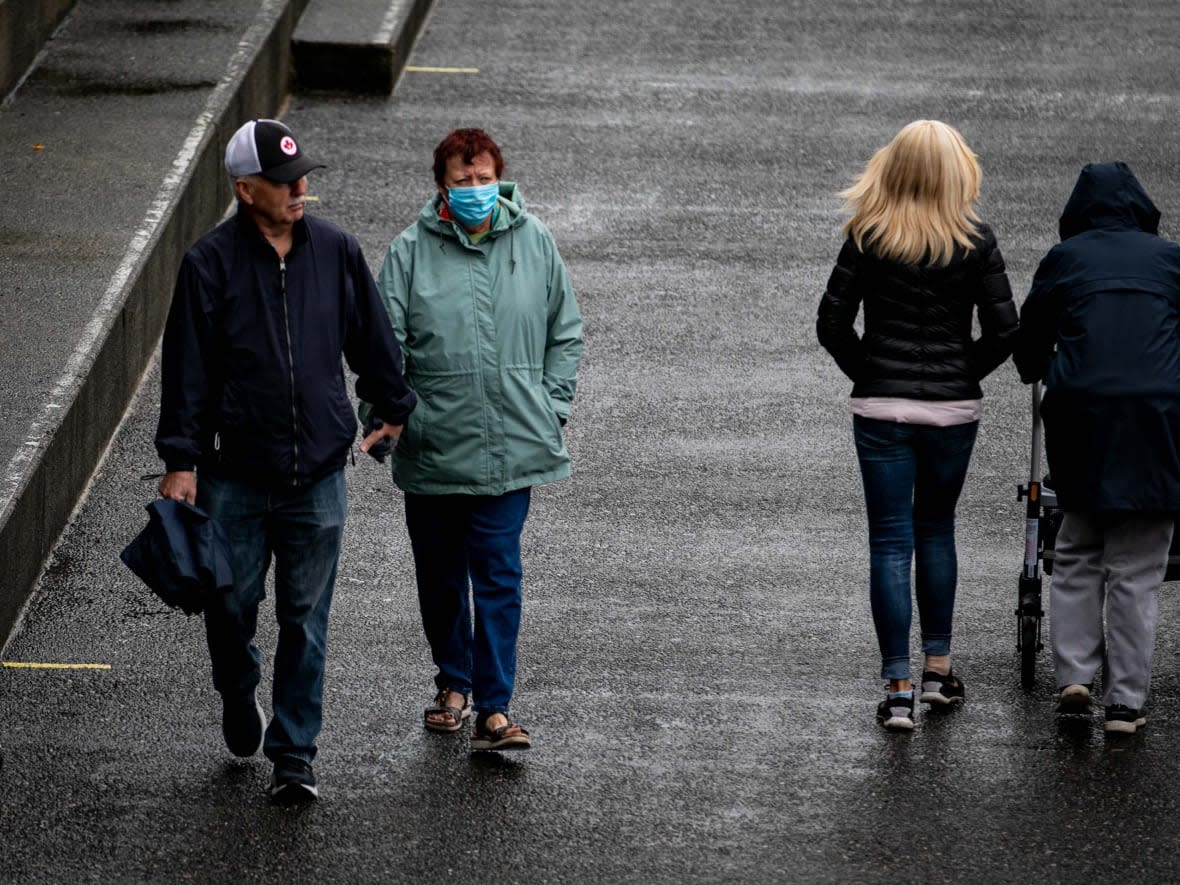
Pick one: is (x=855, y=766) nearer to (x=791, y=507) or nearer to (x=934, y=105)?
(x=791, y=507)

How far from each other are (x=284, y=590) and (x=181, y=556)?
471 mm

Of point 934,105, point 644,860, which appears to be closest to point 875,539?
point 644,860

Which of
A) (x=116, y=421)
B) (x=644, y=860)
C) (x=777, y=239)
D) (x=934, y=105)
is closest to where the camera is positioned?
(x=644, y=860)

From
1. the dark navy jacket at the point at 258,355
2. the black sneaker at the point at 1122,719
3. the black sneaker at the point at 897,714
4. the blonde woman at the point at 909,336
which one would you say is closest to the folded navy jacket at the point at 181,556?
the dark navy jacket at the point at 258,355

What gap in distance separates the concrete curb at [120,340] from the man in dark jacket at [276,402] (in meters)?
1.44

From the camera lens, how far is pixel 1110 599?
21.0ft

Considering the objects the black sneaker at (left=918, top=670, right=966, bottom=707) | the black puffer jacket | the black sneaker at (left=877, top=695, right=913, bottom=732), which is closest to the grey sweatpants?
the black sneaker at (left=918, top=670, right=966, bottom=707)

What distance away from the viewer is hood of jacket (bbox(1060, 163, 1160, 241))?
6363mm

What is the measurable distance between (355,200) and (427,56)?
2.69 meters

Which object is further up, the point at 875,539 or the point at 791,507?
the point at 875,539

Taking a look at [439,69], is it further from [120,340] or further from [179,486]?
[179,486]

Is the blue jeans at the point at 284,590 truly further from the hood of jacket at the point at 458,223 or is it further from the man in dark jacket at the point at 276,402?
the hood of jacket at the point at 458,223

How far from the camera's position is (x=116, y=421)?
8.76 m

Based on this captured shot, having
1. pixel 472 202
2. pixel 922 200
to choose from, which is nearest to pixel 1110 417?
pixel 922 200
